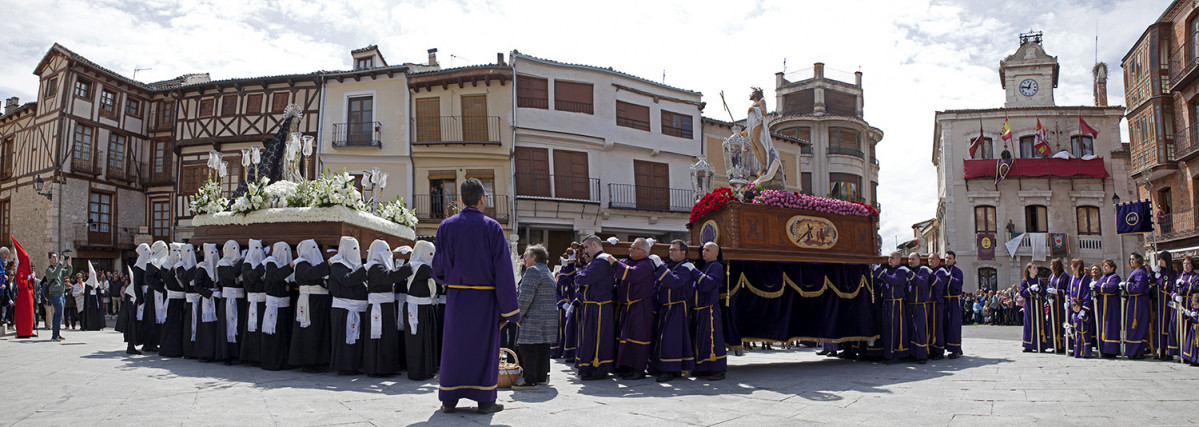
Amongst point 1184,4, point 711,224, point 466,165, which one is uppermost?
point 1184,4

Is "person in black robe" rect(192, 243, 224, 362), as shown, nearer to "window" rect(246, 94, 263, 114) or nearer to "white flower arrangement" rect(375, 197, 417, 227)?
"white flower arrangement" rect(375, 197, 417, 227)

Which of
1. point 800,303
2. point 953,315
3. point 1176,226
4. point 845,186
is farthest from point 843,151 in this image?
point 800,303

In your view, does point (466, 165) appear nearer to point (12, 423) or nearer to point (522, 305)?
point (522, 305)

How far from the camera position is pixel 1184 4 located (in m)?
24.3

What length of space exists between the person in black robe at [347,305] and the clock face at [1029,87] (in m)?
36.2

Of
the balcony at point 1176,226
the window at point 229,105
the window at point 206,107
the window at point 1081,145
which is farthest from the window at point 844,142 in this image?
the window at point 206,107

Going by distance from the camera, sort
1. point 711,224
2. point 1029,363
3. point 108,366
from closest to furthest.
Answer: point 108,366 → point 711,224 → point 1029,363

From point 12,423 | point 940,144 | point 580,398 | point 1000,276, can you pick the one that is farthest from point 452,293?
point 940,144

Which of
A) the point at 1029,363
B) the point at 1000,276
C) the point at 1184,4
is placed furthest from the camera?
the point at 1000,276

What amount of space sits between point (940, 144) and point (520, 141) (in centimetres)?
2290

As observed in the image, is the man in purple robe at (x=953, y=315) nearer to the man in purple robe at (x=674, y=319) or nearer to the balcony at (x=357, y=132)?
the man in purple robe at (x=674, y=319)

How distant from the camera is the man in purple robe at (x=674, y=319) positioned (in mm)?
8773

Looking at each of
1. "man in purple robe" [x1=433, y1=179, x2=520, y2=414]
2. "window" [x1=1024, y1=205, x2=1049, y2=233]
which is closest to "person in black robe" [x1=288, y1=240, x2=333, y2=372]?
"man in purple robe" [x1=433, y1=179, x2=520, y2=414]

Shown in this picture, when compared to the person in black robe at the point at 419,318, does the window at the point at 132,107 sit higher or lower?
higher
